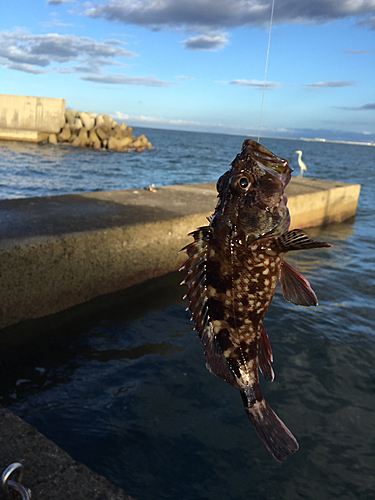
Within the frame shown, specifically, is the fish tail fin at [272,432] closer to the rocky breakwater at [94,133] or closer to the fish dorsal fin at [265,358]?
the fish dorsal fin at [265,358]

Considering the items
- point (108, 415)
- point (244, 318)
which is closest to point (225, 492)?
point (108, 415)

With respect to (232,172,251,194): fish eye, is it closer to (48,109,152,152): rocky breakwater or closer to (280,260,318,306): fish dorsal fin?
(280,260,318,306): fish dorsal fin

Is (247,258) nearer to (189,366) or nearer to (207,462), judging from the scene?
(207,462)

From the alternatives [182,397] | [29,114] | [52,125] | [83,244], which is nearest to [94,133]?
[52,125]

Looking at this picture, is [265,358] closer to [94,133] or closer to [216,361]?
[216,361]

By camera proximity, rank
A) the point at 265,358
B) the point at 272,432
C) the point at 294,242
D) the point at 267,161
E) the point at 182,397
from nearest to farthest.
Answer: the point at 294,242
the point at 267,161
the point at 272,432
the point at 265,358
the point at 182,397

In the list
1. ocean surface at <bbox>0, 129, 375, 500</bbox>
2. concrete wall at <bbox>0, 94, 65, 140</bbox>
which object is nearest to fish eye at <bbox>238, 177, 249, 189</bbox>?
ocean surface at <bbox>0, 129, 375, 500</bbox>
